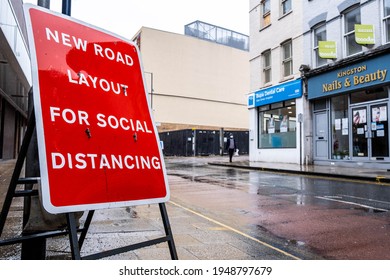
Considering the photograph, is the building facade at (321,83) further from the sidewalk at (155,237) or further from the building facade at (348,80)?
the sidewalk at (155,237)

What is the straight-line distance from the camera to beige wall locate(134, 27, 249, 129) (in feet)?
128

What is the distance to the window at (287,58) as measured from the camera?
18.1 meters

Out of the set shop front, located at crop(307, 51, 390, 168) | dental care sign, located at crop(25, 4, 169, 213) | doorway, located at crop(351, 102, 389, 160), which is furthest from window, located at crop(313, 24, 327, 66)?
dental care sign, located at crop(25, 4, 169, 213)

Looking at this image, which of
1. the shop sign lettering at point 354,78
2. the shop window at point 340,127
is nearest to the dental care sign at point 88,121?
the shop sign lettering at point 354,78

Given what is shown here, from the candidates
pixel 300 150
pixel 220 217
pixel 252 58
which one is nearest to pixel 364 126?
pixel 300 150

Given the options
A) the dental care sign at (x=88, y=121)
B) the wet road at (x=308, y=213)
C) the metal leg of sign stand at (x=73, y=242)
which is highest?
the dental care sign at (x=88, y=121)

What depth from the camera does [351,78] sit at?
551 inches

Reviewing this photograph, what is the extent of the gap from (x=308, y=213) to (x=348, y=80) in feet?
33.9

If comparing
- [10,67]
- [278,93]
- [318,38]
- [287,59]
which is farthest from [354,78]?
[10,67]

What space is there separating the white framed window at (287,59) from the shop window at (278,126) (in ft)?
5.52

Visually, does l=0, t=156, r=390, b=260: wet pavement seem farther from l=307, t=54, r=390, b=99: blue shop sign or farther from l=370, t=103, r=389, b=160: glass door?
l=307, t=54, r=390, b=99: blue shop sign

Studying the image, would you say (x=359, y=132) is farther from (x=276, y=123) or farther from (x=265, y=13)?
(x=265, y=13)
